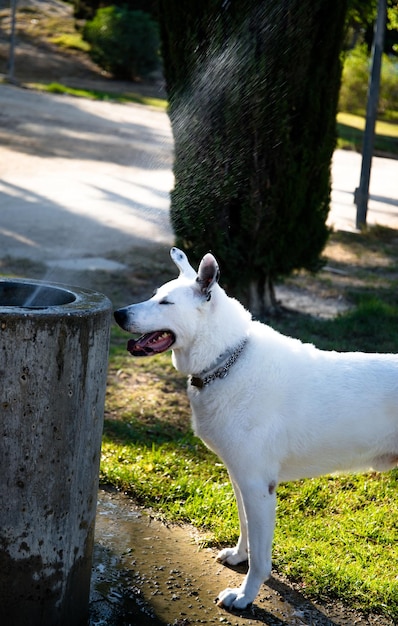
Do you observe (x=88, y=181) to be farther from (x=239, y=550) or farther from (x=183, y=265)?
(x=239, y=550)

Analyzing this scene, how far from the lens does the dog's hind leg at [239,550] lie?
13.0 feet

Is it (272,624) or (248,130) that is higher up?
(248,130)

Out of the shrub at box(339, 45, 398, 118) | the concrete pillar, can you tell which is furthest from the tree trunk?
the shrub at box(339, 45, 398, 118)

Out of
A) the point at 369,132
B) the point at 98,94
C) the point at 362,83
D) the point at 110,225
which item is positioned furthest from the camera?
the point at 362,83

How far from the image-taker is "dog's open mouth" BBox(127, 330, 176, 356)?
359 cm

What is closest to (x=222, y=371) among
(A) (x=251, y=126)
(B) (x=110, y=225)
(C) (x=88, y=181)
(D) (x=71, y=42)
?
(A) (x=251, y=126)

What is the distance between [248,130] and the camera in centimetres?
712

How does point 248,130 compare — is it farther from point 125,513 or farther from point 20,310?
point 20,310

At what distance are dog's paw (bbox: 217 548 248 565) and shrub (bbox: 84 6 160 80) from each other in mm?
28940

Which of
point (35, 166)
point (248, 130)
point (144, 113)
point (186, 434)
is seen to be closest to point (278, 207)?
point (248, 130)

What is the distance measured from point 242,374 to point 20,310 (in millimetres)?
1104

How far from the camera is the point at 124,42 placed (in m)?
31.2

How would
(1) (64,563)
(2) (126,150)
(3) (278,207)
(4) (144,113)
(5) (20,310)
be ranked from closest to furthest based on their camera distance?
1. (5) (20,310)
2. (1) (64,563)
3. (3) (278,207)
4. (2) (126,150)
5. (4) (144,113)

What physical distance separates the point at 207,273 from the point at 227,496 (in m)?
1.59
